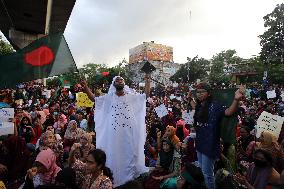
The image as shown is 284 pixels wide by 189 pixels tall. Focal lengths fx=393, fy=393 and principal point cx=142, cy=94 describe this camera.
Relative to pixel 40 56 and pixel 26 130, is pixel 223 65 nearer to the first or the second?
pixel 26 130

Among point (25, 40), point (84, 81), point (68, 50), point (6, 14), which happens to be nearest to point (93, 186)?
point (84, 81)

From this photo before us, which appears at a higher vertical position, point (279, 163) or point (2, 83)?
point (2, 83)

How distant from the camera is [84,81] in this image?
5.46 meters

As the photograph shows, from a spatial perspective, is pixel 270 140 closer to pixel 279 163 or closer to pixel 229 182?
pixel 279 163

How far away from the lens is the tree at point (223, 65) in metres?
57.3

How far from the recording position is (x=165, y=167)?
22.4 ft

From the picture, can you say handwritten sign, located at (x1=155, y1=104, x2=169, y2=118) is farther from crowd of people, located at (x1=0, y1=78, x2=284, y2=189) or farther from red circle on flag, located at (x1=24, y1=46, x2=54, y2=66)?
red circle on flag, located at (x1=24, y1=46, x2=54, y2=66)

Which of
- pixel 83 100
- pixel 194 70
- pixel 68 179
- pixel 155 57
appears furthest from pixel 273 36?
pixel 155 57

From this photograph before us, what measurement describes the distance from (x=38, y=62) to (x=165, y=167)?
290cm

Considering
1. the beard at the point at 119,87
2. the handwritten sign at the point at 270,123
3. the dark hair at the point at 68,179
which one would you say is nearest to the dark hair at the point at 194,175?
the dark hair at the point at 68,179

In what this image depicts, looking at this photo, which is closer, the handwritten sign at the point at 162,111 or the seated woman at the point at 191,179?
the seated woman at the point at 191,179

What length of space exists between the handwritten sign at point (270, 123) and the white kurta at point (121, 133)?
236 centimetres

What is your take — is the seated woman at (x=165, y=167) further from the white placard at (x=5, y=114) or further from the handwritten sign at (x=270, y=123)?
the white placard at (x=5, y=114)

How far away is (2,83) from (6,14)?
19.5m
